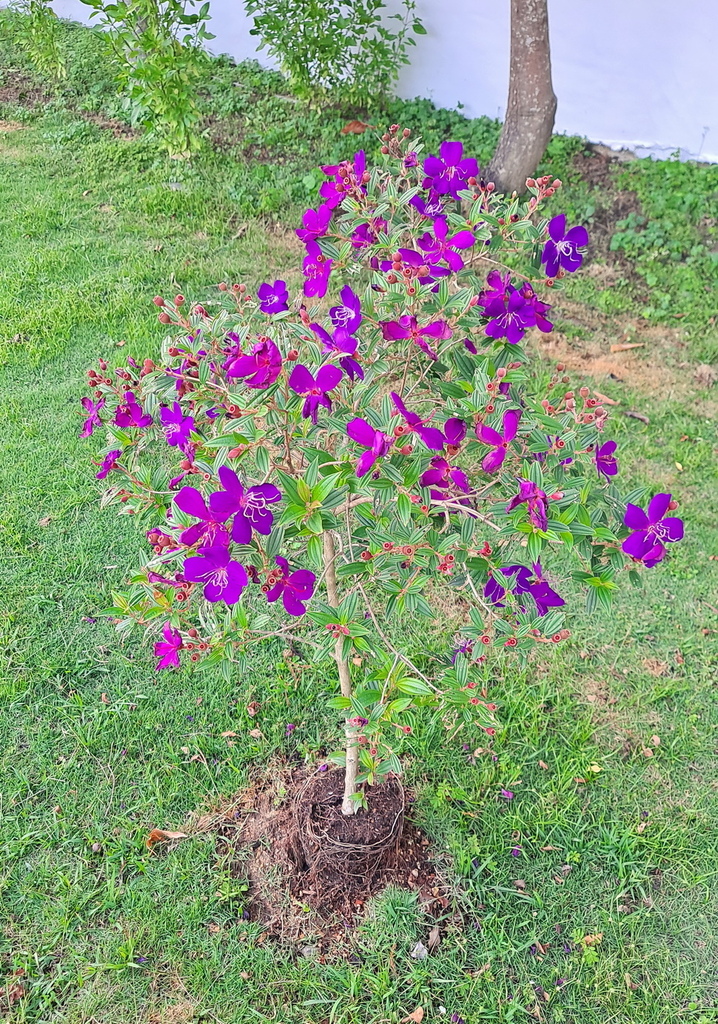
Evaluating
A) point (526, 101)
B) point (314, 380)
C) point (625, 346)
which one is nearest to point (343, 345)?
point (314, 380)

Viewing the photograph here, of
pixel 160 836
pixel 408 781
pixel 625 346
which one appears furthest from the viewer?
pixel 625 346

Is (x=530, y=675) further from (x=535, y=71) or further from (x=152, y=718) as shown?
(x=535, y=71)

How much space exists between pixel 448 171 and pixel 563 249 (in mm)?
309

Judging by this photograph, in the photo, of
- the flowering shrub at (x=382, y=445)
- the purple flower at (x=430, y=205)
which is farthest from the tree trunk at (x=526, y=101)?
the purple flower at (x=430, y=205)

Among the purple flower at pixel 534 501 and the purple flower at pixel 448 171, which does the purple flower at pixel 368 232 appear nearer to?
the purple flower at pixel 448 171

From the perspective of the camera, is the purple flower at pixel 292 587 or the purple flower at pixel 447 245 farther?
the purple flower at pixel 447 245

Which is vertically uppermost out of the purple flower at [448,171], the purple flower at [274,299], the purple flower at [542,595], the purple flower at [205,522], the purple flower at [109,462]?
the purple flower at [448,171]

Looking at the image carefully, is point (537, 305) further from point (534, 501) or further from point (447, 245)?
point (534, 501)

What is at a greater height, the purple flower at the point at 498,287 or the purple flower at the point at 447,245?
the purple flower at the point at 447,245

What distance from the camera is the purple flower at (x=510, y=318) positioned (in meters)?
1.37

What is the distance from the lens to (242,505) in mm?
1107

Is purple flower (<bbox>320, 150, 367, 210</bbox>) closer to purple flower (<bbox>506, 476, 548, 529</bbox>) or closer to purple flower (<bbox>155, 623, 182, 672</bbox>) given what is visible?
purple flower (<bbox>506, 476, 548, 529</bbox>)

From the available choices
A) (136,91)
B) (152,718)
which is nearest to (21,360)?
(136,91)

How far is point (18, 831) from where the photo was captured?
2100 millimetres
